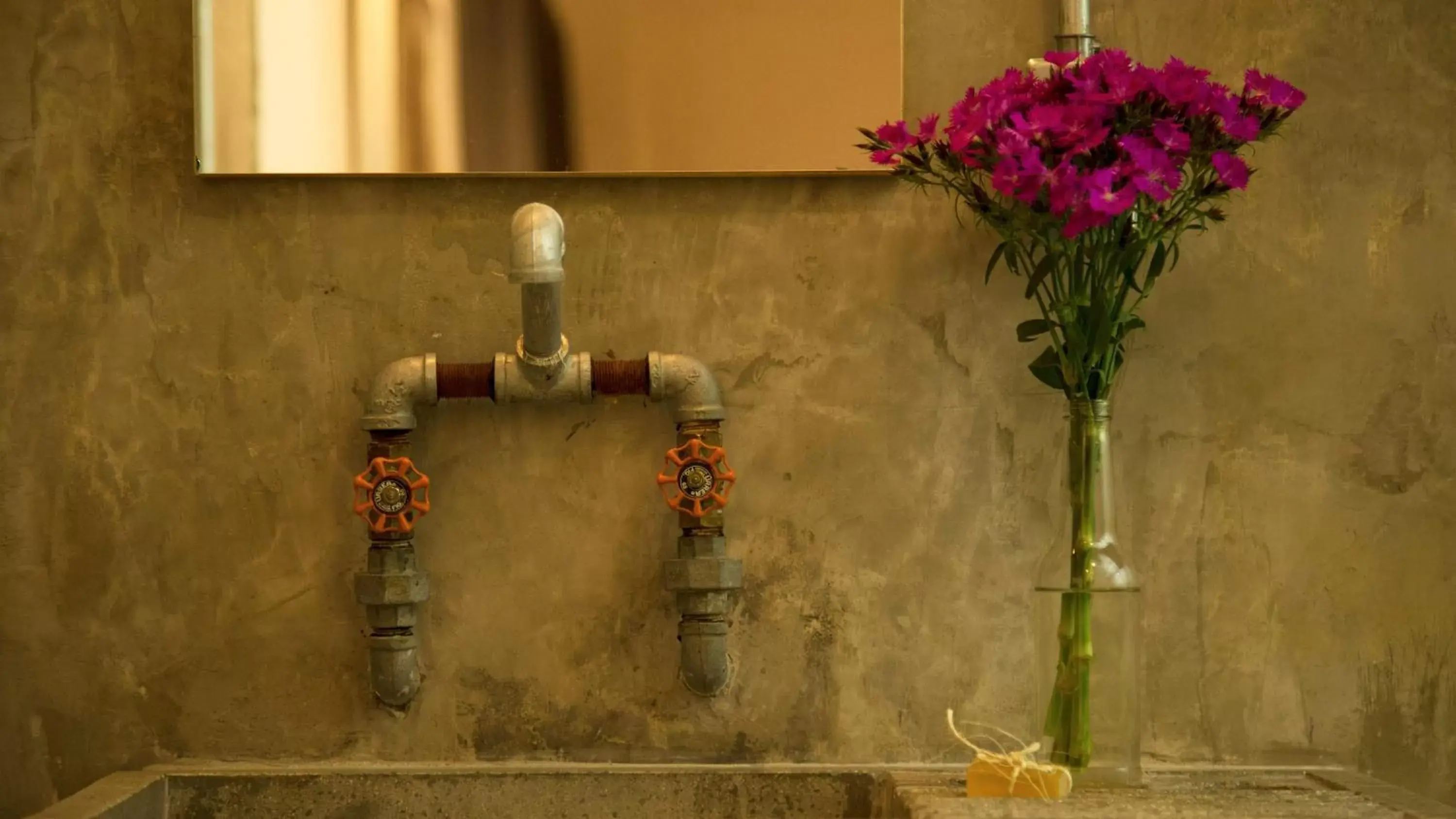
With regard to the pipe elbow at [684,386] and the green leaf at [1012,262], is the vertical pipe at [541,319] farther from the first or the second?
the green leaf at [1012,262]

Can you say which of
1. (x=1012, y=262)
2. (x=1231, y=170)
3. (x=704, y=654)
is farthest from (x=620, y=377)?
(x=1231, y=170)

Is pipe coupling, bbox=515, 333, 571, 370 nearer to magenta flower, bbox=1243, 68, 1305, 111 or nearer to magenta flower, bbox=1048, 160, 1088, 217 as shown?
magenta flower, bbox=1048, 160, 1088, 217

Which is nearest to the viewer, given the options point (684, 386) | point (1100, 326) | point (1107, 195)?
point (1107, 195)

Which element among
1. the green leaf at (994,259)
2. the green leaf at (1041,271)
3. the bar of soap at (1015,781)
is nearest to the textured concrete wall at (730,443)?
the green leaf at (994,259)

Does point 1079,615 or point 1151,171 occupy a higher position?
point 1151,171

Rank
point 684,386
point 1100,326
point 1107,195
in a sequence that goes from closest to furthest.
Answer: point 1107,195 → point 1100,326 → point 684,386

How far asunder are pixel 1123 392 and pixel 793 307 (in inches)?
14.9

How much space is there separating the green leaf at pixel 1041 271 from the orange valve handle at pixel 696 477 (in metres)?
0.36

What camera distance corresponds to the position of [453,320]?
5.05 ft

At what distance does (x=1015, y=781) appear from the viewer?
4.22 feet

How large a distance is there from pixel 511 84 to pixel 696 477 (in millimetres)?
472

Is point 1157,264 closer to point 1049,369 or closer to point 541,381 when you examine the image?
point 1049,369

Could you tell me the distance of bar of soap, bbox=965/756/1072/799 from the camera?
1274 millimetres

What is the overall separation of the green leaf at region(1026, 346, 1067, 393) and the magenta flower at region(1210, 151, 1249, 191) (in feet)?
0.77
